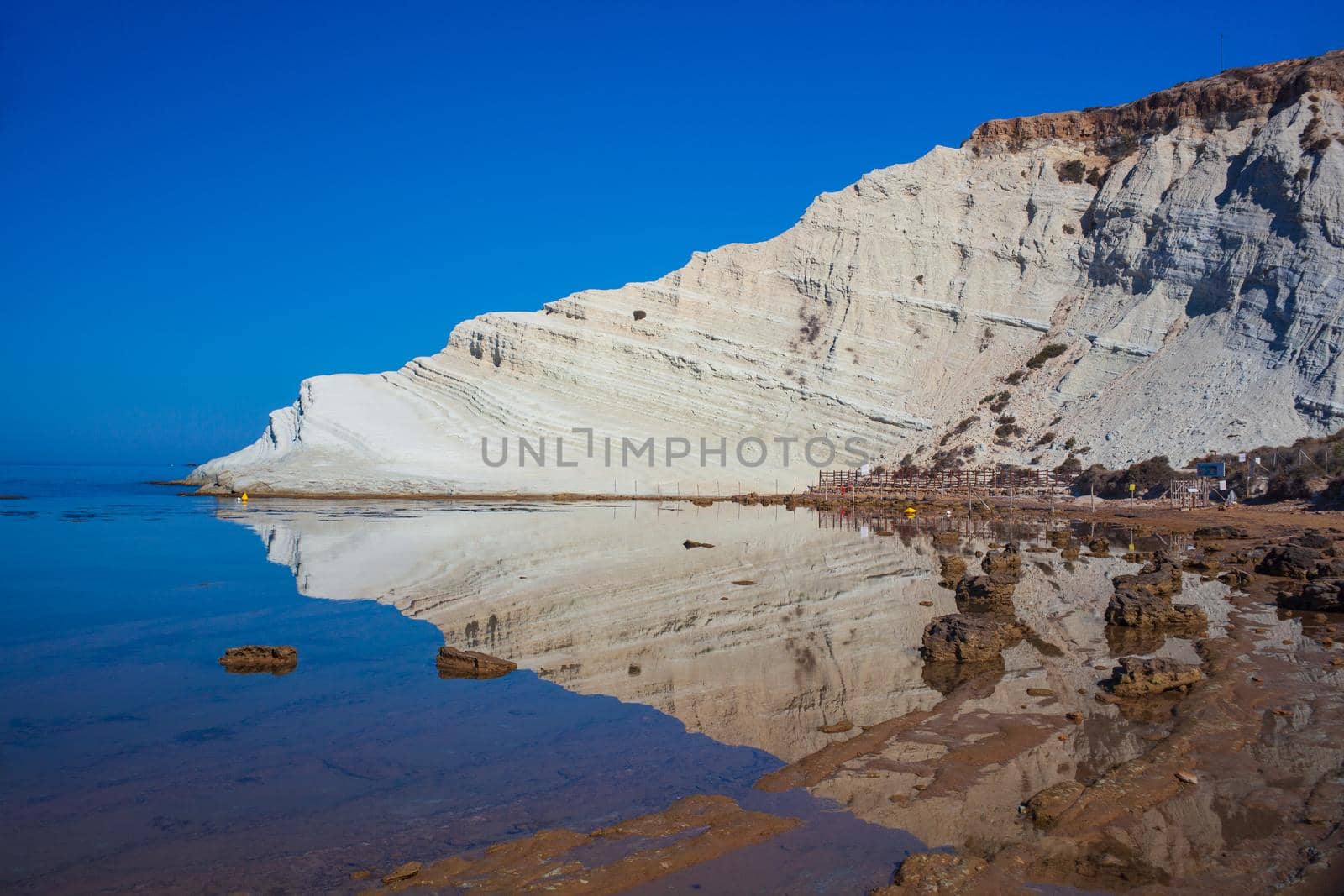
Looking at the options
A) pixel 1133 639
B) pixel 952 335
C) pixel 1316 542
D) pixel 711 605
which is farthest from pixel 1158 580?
pixel 952 335

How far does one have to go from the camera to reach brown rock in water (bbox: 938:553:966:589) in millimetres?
14046

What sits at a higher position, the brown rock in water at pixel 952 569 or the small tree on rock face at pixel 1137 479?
the small tree on rock face at pixel 1137 479

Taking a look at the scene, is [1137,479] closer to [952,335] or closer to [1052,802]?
[952,335]

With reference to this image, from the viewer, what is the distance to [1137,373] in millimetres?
42375

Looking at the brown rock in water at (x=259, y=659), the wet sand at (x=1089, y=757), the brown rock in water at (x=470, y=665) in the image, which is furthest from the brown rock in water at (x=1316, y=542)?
the brown rock in water at (x=259, y=659)

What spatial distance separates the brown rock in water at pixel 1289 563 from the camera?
14.1 metres

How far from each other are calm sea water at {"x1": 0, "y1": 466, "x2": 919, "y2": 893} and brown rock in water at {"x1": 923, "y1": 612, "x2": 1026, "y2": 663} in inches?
120

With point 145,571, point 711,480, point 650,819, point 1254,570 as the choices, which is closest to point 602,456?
point 711,480

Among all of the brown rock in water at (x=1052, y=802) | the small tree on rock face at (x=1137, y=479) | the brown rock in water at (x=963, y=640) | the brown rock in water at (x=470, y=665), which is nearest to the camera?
the brown rock in water at (x=1052, y=802)

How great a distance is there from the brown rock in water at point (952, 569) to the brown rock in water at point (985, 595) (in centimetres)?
158

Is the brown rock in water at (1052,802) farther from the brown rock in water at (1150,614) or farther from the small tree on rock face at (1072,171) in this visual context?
the small tree on rock face at (1072,171)

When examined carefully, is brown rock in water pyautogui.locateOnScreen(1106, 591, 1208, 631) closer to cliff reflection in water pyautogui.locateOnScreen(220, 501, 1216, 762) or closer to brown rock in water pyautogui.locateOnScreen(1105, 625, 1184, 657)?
brown rock in water pyautogui.locateOnScreen(1105, 625, 1184, 657)

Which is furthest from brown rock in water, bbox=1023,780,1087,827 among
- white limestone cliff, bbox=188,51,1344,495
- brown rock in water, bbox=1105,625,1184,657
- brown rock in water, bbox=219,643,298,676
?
white limestone cliff, bbox=188,51,1344,495

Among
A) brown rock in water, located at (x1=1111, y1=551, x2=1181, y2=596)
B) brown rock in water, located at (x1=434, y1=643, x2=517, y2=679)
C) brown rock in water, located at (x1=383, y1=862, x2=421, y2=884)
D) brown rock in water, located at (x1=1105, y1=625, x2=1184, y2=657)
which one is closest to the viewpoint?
brown rock in water, located at (x1=383, y1=862, x2=421, y2=884)
